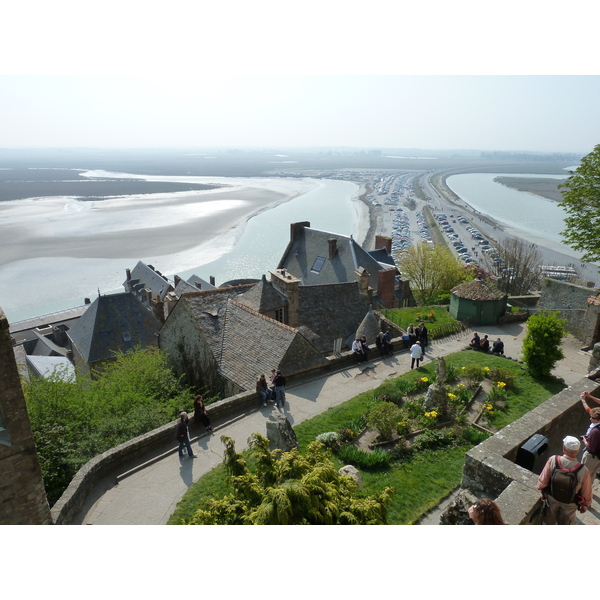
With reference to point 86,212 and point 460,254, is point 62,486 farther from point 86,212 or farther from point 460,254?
point 86,212

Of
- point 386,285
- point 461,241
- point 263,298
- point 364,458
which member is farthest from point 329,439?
point 461,241

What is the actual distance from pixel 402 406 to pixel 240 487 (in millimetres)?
10021

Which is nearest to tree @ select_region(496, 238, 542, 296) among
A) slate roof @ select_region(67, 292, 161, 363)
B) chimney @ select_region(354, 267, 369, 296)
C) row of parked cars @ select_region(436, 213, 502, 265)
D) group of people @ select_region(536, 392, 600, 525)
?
row of parked cars @ select_region(436, 213, 502, 265)

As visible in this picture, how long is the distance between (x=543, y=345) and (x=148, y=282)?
43313 millimetres

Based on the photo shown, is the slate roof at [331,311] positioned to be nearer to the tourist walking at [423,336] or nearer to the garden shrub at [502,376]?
the tourist walking at [423,336]

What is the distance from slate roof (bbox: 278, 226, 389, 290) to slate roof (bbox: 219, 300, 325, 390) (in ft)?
48.2

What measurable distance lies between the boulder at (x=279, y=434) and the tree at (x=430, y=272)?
112 feet

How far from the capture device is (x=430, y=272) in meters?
46.6

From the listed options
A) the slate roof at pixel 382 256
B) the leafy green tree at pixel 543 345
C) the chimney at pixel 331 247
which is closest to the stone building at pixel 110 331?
the chimney at pixel 331 247

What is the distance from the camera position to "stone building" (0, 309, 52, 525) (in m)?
8.18

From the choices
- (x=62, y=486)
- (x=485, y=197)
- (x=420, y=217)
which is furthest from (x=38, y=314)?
(x=485, y=197)

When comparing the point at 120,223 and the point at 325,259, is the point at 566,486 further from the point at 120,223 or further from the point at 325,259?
the point at 120,223

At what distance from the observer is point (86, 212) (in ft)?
342

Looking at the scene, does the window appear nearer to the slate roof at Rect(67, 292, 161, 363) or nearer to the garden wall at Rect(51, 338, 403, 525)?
the slate roof at Rect(67, 292, 161, 363)
